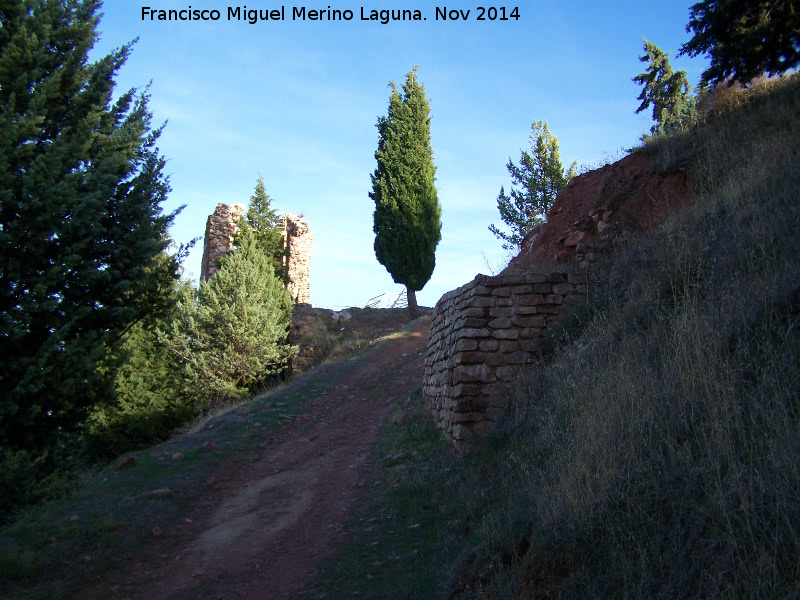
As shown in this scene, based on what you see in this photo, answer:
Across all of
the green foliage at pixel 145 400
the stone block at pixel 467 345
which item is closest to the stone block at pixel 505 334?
the stone block at pixel 467 345

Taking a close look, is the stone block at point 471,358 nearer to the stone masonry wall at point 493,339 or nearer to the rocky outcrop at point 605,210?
the stone masonry wall at point 493,339

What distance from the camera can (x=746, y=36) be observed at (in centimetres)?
923

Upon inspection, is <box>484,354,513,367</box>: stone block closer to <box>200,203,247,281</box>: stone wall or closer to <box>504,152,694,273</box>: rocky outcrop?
<box>504,152,694,273</box>: rocky outcrop

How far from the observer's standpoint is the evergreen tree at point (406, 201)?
21.1m

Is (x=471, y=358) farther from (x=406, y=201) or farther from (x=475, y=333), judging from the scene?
(x=406, y=201)

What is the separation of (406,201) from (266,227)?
5.48m

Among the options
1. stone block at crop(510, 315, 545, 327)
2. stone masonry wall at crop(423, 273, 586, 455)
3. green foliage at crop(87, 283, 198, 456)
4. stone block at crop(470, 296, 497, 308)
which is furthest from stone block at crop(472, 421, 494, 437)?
green foliage at crop(87, 283, 198, 456)

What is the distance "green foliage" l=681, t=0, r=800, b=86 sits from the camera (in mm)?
9145

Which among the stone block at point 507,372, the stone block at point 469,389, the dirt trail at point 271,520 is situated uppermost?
the stone block at point 507,372

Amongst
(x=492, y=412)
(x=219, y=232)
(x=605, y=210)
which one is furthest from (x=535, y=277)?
(x=219, y=232)

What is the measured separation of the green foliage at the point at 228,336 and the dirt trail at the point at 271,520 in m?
5.35

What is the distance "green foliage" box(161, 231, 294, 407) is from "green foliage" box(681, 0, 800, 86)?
1259 centimetres

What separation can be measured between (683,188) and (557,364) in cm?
442

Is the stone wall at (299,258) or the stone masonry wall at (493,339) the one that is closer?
the stone masonry wall at (493,339)
